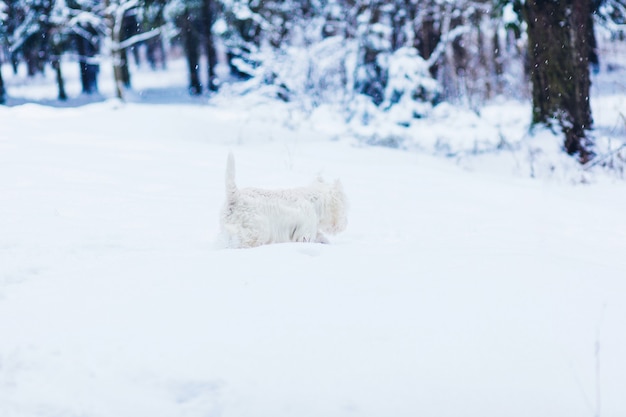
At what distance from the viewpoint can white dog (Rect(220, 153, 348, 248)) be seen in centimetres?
418

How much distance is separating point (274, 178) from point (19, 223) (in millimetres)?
3261

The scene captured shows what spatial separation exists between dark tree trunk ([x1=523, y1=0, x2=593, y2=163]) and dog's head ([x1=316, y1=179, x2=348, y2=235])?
5670 mm

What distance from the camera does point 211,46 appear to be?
87.3 ft

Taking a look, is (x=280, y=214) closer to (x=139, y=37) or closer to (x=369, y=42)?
A: (x=369, y=42)

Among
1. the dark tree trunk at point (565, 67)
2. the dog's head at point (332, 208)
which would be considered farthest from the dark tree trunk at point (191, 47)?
the dog's head at point (332, 208)

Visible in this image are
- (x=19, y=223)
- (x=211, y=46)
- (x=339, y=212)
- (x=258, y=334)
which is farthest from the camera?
(x=211, y=46)

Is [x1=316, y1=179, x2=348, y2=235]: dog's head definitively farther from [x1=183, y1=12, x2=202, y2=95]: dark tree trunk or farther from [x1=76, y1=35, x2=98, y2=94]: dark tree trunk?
[x1=76, y1=35, x2=98, y2=94]: dark tree trunk

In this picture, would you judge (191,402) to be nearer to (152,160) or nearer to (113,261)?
(113,261)

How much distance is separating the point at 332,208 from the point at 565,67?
6.17 m

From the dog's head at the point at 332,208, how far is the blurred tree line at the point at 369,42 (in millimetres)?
5747

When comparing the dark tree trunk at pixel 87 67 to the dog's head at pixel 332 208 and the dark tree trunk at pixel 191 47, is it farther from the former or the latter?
the dog's head at pixel 332 208

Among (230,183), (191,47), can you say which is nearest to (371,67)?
(230,183)

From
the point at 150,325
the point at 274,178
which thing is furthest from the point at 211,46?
the point at 150,325

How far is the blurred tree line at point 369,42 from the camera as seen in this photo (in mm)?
9539
